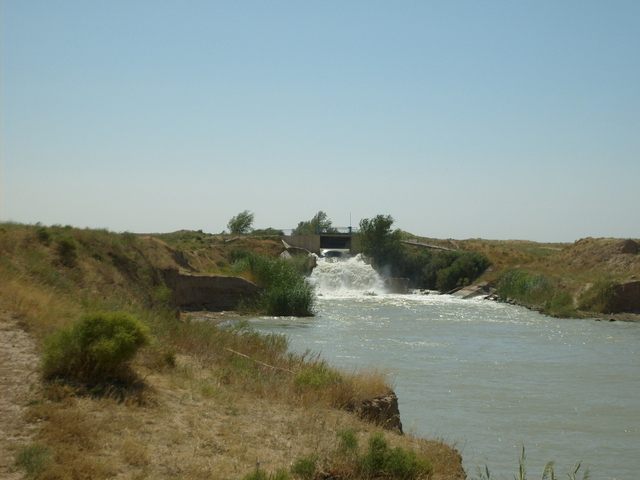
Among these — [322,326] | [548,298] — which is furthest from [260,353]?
[548,298]

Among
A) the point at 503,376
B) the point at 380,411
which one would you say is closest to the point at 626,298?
the point at 503,376

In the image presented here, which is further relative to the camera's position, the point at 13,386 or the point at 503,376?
the point at 503,376

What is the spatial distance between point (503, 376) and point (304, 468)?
45.1 ft

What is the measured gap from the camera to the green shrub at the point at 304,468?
25.0 feet

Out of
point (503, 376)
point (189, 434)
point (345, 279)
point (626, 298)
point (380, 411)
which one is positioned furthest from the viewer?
point (345, 279)

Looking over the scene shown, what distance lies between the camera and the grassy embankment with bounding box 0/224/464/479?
24.2 feet

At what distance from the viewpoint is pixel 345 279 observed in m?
58.3

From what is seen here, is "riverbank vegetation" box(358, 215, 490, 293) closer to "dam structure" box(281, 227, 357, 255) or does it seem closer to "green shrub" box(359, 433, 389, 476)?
"dam structure" box(281, 227, 357, 255)

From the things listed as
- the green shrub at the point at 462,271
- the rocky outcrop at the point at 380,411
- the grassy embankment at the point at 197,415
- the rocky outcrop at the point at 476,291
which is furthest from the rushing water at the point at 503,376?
the green shrub at the point at 462,271

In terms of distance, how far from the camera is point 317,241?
7056cm

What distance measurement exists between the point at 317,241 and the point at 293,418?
200ft

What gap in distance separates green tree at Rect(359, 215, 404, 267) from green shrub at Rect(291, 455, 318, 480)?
58.2 m

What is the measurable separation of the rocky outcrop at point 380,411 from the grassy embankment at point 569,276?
30549mm

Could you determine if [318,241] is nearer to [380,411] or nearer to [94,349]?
[380,411]
